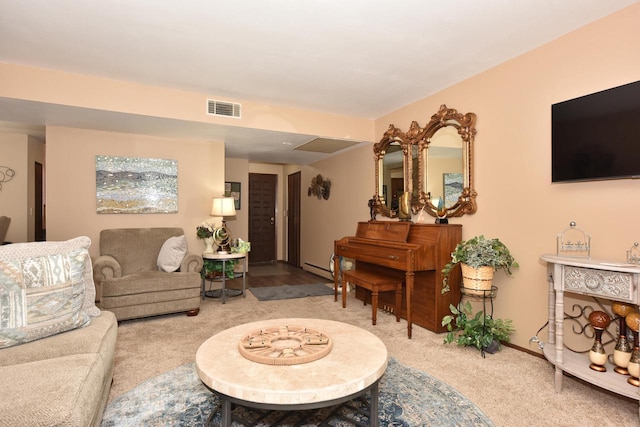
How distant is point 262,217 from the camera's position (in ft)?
26.4

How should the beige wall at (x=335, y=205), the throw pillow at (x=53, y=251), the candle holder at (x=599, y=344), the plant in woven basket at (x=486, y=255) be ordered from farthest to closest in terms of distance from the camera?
the beige wall at (x=335, y=205)
the plant in woven basket at (x=486, y=255)
the candle holder at (x=599, y=344)
the throw pillow at (x=53, y=251)

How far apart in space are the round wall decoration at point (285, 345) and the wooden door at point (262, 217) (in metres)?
5.94

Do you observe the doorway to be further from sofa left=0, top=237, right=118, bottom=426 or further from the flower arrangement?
sofa left=0, top=237, right=118, bottom=426

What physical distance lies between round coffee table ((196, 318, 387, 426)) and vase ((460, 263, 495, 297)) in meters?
1.38

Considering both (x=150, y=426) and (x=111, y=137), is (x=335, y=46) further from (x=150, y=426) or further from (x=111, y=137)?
(x=111, y=137)

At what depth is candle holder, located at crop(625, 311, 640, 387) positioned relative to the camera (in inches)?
75.6

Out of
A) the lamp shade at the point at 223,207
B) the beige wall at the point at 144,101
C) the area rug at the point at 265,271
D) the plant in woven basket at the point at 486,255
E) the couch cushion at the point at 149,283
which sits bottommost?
the area rug at the point at 265,271

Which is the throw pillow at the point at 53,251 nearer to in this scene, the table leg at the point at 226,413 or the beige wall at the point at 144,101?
the table leg at the point at 226,413

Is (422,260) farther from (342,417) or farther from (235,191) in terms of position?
(235,191)

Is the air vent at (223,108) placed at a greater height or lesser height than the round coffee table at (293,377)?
greater

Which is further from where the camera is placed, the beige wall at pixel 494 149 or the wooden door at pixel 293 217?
the wooden door at pixel 293 217

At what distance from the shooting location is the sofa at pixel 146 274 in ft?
11.5

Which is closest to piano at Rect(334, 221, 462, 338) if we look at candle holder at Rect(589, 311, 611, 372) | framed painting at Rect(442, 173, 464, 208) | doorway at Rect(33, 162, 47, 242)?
framed painting at Rect(442, 173, 464, 208)

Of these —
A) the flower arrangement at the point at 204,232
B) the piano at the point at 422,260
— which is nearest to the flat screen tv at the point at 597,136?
the piano at the point at 422,260
